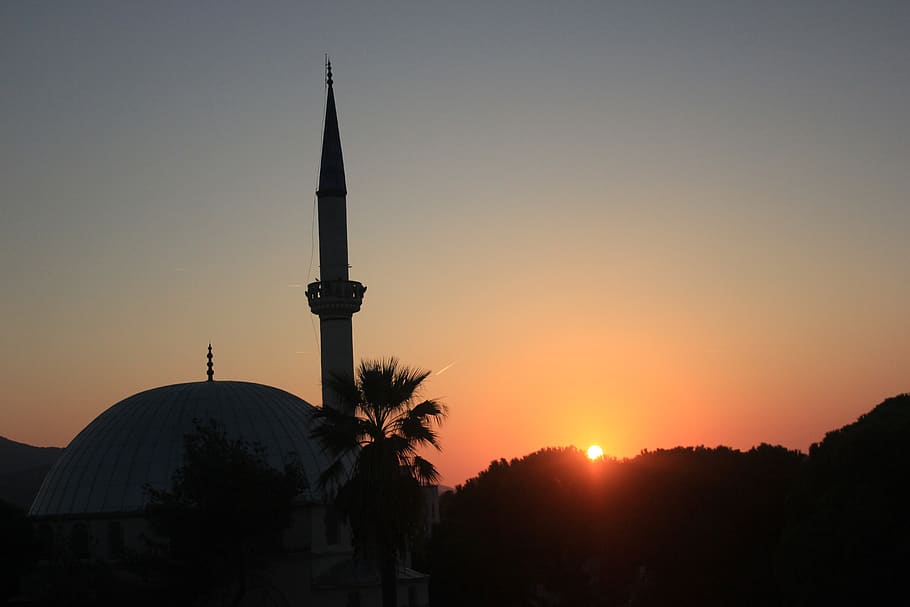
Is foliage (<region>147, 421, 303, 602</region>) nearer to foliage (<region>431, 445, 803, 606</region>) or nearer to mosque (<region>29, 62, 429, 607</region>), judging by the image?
mosque (<region>29, 62, 429, 607</region>)

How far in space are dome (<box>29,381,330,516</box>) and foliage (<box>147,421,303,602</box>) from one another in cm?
295

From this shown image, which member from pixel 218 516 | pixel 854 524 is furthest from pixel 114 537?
pixel 854 524

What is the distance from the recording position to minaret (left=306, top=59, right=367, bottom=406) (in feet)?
168

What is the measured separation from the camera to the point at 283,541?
37.5 m

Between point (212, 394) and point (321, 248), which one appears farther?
point (321, 248)

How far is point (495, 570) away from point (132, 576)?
55.7 feet

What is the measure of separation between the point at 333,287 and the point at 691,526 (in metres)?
18.6

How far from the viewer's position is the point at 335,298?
168 ft

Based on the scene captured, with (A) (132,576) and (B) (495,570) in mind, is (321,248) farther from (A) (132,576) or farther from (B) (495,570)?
(A) (132,576)

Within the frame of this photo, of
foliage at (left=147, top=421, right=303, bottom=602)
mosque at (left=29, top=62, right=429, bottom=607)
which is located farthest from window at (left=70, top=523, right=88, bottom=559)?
foliage at (left=147, top=421, right=303, bottom=602)

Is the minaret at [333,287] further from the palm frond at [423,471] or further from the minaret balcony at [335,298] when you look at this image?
the palm frond at [423,471]

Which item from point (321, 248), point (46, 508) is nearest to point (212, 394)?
point (46, 508)

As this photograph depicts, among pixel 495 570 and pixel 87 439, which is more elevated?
pixel 87 439

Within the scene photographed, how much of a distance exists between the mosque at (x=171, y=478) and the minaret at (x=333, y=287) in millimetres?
6922
